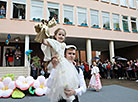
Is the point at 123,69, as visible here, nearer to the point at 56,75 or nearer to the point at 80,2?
the point at 80,2

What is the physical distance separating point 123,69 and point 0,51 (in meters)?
12.7

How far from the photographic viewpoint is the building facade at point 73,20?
398 inches

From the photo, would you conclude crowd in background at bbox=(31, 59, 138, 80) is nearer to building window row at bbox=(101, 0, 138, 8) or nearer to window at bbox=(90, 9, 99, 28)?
window at bbox=(90, 9, 99, 28)

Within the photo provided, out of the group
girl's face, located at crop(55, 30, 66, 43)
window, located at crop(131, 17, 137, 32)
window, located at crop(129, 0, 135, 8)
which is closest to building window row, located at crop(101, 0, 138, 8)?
window, located at crop(129, 0, 135, 8)

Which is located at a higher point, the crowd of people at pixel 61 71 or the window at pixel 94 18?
the window at pixel 94 18

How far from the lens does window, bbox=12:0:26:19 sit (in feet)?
33.9

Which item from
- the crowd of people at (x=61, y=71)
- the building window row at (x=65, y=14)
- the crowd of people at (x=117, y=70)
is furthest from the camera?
the building window row at (x=65, y=14)

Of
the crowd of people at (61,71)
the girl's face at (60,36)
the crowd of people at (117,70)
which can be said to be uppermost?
the girl's face at (60,36)

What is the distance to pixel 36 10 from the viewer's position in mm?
10969

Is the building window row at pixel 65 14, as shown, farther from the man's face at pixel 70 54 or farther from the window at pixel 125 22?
the man's face at pixel 70 54

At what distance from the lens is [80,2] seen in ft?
40.8

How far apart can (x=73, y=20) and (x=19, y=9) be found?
541cm

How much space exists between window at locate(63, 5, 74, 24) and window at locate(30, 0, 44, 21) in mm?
2474

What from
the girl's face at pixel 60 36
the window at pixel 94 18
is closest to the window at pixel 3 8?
the window at pixel 94 18
